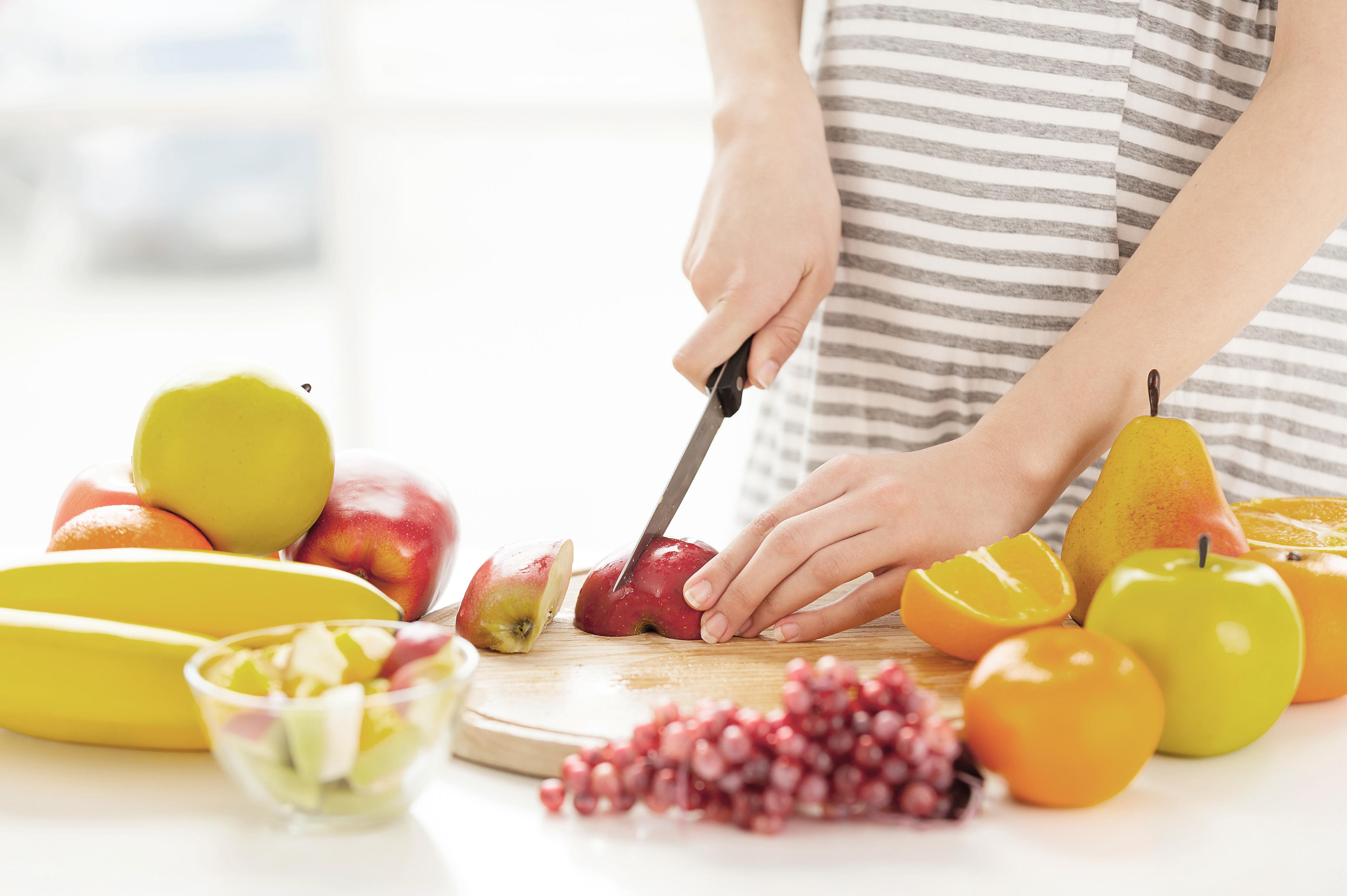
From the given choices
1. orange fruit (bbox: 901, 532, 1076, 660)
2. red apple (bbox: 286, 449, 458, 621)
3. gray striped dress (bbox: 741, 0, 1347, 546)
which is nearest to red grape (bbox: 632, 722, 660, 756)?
orange fruit (bbox: 901, 532, 1076, 660)

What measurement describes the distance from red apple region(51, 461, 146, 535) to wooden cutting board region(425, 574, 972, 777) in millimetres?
323

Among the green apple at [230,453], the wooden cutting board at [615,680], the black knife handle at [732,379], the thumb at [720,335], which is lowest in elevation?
the wooden cutting board at [615,680]

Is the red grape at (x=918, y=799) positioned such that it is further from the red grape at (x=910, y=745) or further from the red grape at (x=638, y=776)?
the red grape at (x=638, y=776)

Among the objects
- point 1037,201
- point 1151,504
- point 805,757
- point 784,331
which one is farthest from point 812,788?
point 1037,201

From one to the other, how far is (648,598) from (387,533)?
26 centimetres

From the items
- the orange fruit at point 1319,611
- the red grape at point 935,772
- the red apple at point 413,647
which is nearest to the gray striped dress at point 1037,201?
the orange fruit at point 1319,611

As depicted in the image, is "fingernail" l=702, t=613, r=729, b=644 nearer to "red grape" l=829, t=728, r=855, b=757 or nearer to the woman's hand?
the woman's hand

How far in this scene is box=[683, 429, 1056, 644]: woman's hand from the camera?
3.17 ft

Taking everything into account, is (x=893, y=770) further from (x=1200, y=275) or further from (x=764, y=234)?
(x=764, y=234)

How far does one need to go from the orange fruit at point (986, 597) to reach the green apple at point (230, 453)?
56cm

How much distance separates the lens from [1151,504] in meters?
0.94

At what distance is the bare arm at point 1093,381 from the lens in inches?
38.0

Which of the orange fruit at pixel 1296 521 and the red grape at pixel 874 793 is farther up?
the orange fruit at pixel 1296 521

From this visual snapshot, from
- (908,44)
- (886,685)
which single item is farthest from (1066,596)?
(908,44)
